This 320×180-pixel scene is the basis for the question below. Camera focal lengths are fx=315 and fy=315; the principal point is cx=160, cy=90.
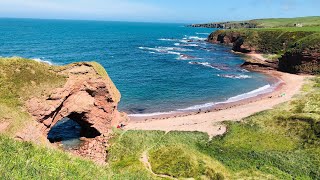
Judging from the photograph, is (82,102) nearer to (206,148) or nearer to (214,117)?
(206,148)

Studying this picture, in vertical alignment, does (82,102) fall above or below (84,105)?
above

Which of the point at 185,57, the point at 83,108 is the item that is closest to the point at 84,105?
the point at 83,108

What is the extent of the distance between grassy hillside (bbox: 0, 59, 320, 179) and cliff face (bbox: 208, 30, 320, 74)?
56.0 metres

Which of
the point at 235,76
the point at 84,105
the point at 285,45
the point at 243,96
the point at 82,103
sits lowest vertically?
the point at 243,96

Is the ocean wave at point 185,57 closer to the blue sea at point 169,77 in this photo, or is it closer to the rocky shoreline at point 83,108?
the blue sea at point 169,77

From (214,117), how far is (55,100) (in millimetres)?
30094

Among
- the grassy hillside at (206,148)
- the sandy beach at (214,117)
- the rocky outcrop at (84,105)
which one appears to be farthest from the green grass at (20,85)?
the sandy beach at (214,117)

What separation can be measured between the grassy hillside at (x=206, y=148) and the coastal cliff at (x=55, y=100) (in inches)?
4.8

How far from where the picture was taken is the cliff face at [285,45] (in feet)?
326

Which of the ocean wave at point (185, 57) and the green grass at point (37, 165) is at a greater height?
the green grass at point (37, 165)

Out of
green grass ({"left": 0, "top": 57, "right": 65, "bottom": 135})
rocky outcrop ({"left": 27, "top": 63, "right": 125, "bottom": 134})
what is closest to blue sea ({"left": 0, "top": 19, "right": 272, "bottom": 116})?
rocky outcrop ({"left": 27, "top": 63, "right": 125, "bottom": 134})

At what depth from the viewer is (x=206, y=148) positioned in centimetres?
4116

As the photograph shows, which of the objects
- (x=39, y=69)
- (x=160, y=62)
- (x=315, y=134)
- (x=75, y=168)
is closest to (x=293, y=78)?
(x=160, y=62)

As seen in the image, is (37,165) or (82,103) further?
(82,103)
